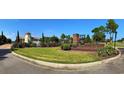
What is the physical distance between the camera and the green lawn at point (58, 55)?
6.93 m

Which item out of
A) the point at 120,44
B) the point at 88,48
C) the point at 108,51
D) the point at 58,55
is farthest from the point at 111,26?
the point at 58,55

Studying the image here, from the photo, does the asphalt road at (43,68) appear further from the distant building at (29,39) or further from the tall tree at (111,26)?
the tall tree at (111,26)

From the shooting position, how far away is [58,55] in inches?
274

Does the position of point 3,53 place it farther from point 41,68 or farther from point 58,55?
point 58,55

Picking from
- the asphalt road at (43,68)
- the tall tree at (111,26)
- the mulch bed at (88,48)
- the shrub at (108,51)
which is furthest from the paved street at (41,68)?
the tall tree at (111,26)

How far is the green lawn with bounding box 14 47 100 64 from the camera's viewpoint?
693cm

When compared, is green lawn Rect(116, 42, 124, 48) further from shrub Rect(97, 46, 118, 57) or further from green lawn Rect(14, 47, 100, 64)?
green lawn Rect(14, 47, 100, 64)

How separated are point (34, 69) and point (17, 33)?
1.03 metres

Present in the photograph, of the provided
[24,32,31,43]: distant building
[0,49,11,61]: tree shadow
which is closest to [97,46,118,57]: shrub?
[24,32,31,43]: distant building

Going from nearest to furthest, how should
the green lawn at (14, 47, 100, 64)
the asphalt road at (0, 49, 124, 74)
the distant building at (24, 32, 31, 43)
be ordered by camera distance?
the asphalt road at (0, 49, 124, 74)
the green lawn at (14, 47, 100, 64)
the distant building at (24, 32, 31, 43)
